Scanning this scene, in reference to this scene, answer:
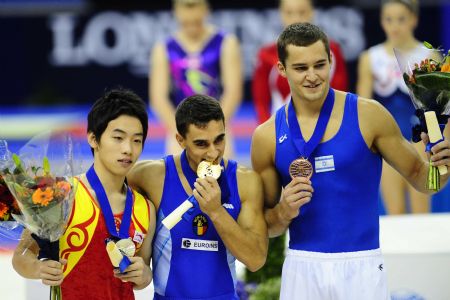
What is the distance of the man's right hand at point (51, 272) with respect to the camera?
3982 mm

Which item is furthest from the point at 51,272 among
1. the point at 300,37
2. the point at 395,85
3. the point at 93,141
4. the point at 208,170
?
the point at 395,85

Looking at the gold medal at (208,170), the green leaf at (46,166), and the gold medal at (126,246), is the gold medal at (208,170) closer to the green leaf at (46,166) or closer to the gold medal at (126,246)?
the gold medal at (126,246)

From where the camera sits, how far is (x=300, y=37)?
442cm

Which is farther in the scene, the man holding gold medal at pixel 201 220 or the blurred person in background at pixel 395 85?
the blurred person in background at pixel 395 85

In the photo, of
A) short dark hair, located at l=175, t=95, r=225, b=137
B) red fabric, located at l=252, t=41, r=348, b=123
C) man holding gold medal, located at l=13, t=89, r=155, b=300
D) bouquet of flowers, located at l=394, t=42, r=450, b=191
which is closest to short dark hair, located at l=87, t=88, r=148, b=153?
man holding gold medal, located at l=13, t=89, r=155, b=300

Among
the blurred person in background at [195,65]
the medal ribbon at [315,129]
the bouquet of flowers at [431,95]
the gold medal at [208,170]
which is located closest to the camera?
the gold medal at [208,170]

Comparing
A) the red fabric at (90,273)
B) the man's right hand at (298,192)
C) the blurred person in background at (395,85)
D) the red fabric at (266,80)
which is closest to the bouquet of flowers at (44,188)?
the red fabric at (90,273)

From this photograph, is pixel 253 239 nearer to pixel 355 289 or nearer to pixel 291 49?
pixel 355 289

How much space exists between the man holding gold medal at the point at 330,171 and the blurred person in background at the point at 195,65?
350cm

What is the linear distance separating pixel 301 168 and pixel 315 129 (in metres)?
0.25

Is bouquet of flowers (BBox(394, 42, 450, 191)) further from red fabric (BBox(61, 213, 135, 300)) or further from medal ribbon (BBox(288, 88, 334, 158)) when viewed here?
red fabric (BBox(61, 213, 135, 300))

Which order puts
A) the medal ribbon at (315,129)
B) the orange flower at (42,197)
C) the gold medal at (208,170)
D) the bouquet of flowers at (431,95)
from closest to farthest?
1. the orange flower at (42,197)
2. the gold medal at (208,170)
3. the bouquet of flowers at (431,95)
4. the medal ribbon at (315,129)

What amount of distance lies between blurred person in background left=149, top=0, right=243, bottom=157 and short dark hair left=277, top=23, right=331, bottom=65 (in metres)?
3.46

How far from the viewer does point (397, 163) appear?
4504mm
